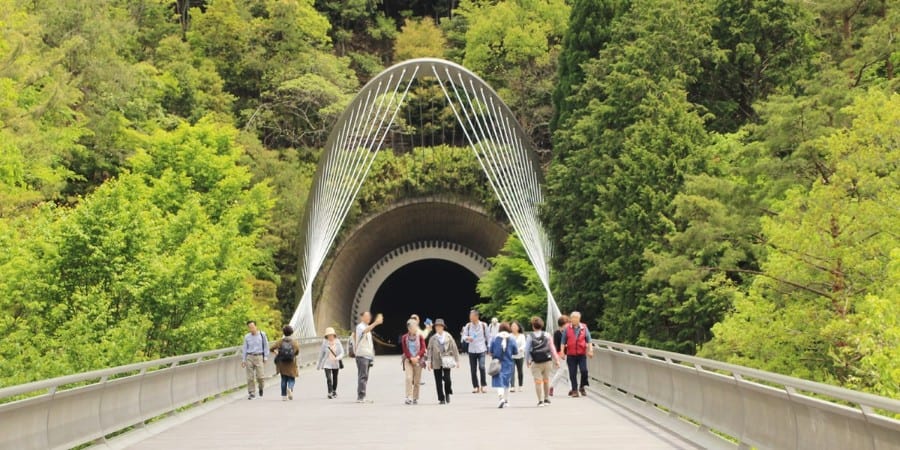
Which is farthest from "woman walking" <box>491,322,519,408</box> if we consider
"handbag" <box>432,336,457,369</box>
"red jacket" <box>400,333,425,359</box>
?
"red jacket" <box>400,333,425,359</box>

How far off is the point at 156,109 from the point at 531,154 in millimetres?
18351

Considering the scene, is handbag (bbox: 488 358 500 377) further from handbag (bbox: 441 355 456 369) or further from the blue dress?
handbag (bbox: 441 355 456 369)

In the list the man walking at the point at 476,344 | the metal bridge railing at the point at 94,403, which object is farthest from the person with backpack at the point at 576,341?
the metal bridge railing at the point at 94,403

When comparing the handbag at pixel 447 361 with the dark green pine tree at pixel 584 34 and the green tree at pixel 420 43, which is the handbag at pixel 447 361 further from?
the green tree at pixel 420 43

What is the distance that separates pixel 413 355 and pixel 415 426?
501 centimetres

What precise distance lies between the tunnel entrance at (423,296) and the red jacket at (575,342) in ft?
179

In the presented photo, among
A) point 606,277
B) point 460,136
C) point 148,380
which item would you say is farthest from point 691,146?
point 460,136

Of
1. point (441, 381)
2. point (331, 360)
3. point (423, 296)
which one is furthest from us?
point (423, 296)

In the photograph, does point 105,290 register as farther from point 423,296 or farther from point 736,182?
point 423,296

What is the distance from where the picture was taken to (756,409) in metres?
11.9

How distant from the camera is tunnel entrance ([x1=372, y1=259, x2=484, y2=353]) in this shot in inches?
3071

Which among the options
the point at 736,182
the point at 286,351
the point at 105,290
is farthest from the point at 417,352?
the point at 736,182

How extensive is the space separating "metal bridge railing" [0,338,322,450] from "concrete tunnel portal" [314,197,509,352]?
36.7 meters

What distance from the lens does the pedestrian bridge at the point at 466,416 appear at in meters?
10.4
